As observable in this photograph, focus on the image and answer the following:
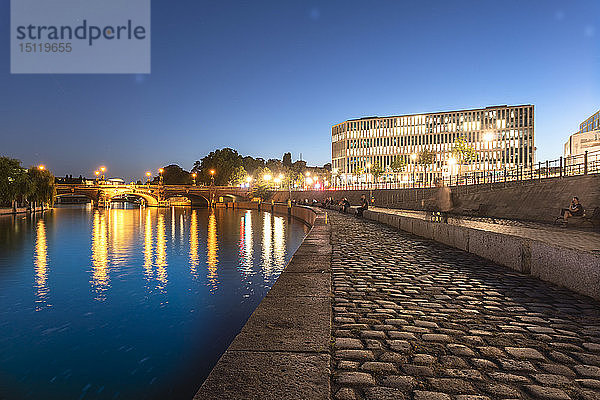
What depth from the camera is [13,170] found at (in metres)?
47.6

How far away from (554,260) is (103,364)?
331 inches

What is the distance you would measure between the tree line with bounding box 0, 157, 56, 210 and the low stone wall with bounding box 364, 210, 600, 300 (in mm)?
51598

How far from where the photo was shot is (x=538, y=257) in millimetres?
7055

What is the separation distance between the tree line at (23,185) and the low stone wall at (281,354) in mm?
51767

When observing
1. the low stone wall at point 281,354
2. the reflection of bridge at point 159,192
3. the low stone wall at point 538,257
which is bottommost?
the low stone wall at point 281,354

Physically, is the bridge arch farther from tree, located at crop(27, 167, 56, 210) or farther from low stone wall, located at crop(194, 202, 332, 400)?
low stone wall, located at crop(194, 202, 332, 400)

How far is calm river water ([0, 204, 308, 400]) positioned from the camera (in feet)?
22.2

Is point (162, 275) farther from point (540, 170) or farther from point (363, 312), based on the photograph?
point (540, 170)

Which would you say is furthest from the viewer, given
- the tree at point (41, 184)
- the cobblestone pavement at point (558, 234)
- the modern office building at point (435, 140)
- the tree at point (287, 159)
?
the tree at point (287, 159)

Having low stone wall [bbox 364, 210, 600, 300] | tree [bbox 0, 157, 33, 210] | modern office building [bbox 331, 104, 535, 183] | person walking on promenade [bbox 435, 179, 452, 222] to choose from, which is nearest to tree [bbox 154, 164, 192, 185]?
modern office building [bbox 331, 104, 535, 183]

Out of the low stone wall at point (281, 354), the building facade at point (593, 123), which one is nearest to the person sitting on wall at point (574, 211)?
the low stone wall at point (281, 354)

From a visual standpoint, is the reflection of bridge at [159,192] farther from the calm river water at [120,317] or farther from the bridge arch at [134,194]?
the calm river water at [120,317]

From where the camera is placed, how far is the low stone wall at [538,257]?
5.64m

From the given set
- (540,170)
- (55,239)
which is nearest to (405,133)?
(540,170)
